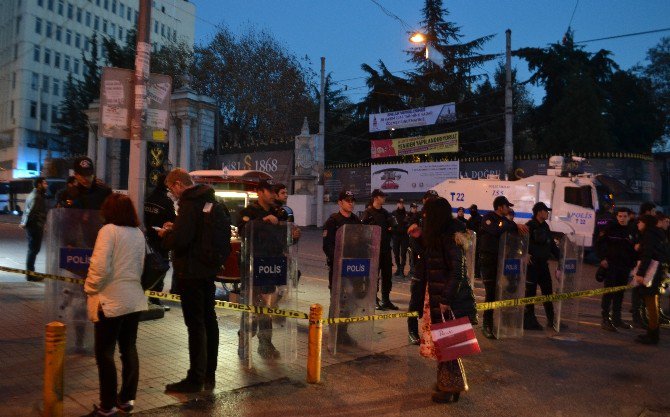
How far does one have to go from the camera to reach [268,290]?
20.0ft

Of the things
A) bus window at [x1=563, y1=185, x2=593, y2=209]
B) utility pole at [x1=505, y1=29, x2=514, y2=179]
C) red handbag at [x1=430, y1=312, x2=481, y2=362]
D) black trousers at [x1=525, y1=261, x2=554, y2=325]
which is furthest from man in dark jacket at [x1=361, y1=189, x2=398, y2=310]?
utility pole at [x1=505, y1=29, x2=514, y2=179]

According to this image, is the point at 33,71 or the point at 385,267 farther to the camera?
the point at 33,71

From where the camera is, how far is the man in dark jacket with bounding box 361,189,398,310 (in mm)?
9289

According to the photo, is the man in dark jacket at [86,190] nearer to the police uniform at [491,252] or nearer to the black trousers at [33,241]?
the black trousers at [33,241]

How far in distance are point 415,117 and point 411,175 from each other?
3.34 metres

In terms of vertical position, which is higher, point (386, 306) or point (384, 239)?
point (384, 239)

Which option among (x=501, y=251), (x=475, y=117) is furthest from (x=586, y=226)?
(x=475, y=117)

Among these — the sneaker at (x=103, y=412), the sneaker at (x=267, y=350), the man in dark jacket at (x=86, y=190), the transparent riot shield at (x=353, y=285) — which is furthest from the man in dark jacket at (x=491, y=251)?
the sneaker at (x=103, y=412)

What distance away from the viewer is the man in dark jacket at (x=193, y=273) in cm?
500

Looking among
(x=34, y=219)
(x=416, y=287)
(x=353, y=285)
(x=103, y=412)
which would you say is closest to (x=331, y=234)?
(x=353, y=285)

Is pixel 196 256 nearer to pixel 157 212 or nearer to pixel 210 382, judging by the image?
pixel 210 382

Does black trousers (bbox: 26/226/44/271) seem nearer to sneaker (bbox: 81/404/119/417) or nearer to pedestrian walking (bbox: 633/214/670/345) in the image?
sneaker (bbox: 81/404/119/417)

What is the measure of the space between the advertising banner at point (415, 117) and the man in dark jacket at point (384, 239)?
62.4 ft

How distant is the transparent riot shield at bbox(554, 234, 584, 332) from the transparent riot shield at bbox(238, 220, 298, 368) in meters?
4.20
